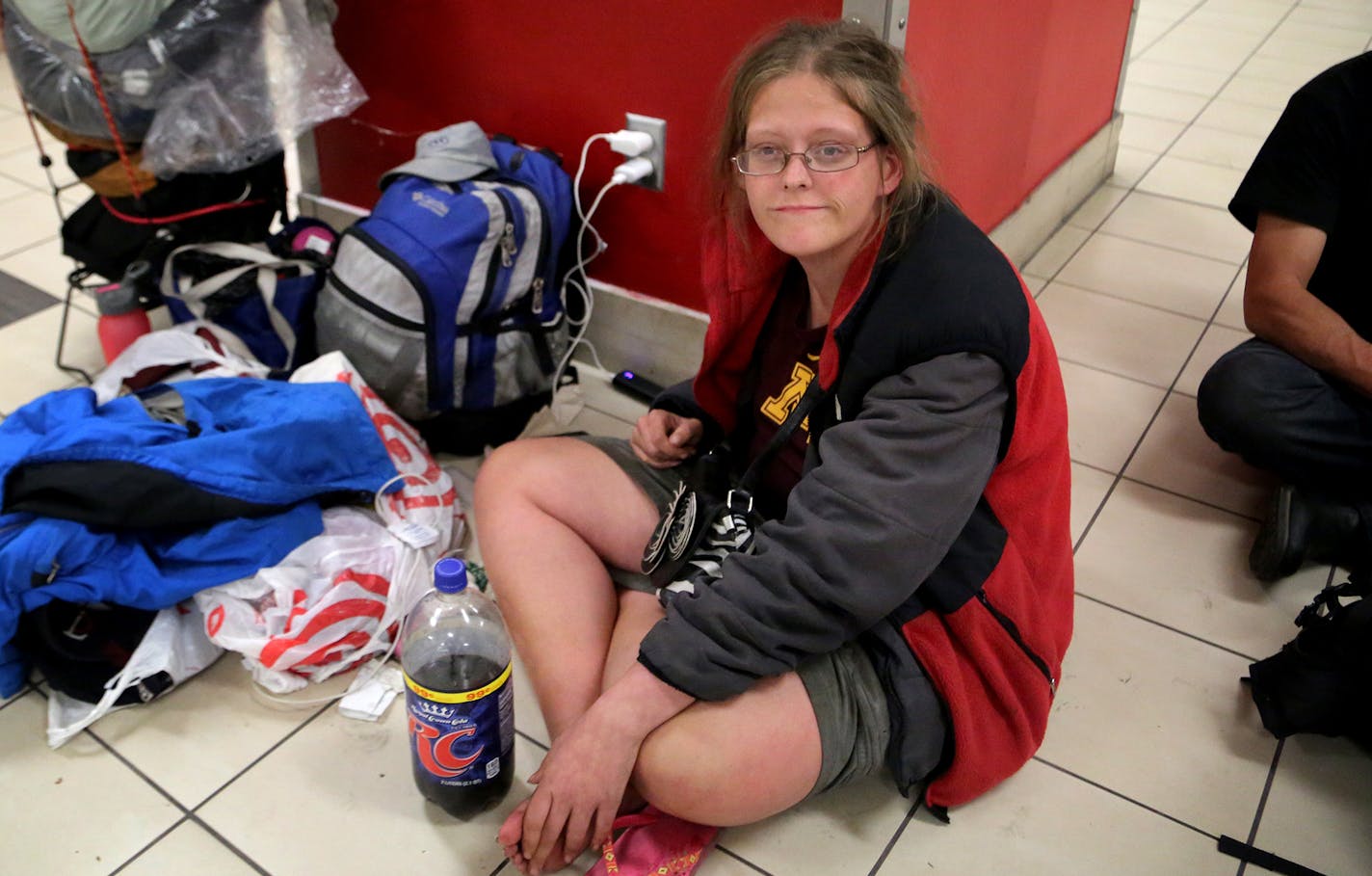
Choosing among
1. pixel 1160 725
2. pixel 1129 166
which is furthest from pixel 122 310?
pixel 1129 166

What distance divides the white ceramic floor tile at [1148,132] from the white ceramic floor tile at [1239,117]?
10 cm

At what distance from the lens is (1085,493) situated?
183 cm

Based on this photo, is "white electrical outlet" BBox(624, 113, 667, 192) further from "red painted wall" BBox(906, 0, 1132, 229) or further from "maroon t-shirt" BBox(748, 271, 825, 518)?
"maroon t-shirt" BBox(748, 271, 825, 518)

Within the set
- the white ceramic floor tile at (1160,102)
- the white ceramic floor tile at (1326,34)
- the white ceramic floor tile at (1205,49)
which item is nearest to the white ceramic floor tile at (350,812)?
the white ceramic floor tile at (1160,102)

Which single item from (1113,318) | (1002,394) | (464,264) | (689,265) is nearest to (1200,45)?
(1113,318)

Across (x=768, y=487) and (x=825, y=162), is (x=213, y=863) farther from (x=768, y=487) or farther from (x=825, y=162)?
(x=825, y=162)

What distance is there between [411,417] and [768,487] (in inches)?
28.5

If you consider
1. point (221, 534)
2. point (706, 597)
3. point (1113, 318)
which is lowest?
point (1113, 318)

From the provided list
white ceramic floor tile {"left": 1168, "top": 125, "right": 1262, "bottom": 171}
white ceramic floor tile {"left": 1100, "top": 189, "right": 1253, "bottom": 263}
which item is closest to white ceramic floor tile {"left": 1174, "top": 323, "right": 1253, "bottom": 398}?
white ceramic floor tile {"left": 1100, "top": 189, "right": 1253, "bottom": 263}

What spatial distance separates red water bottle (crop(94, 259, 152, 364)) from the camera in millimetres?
1975

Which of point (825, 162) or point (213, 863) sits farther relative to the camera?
point (213, 863)

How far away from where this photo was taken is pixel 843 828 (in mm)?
1278

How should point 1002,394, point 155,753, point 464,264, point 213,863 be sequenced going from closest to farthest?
point 1002,394
point 213,863
point 155,753
point 464,264

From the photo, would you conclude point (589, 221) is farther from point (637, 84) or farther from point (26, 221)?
point (26, 221)
